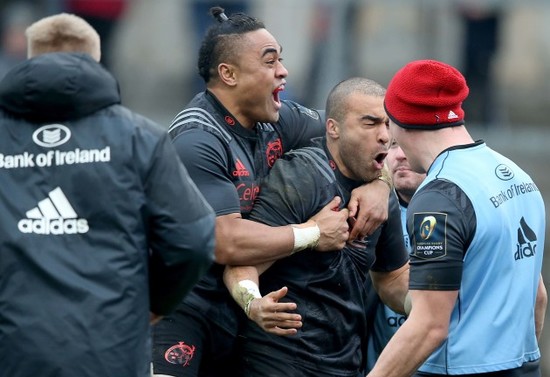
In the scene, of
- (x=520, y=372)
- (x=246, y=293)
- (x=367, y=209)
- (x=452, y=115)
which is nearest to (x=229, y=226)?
(x=246, y=293)

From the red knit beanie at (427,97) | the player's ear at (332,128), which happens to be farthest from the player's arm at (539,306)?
the player's ear at (332,128)

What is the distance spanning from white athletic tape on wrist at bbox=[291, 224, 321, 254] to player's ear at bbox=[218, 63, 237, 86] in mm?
836

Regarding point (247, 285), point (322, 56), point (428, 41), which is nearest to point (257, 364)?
point (247, 285)

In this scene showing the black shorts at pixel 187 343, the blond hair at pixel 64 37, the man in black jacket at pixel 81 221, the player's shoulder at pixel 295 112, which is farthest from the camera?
the player's shoulder at pixel 295 112

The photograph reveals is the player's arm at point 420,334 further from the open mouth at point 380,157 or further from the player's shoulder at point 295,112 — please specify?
the player's shoulder at point 295,112

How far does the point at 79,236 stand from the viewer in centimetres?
471

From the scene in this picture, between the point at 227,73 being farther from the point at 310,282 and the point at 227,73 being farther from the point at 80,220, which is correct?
the point at 80,220

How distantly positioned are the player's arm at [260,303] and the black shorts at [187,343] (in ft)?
0.94

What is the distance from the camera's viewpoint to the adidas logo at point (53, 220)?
15.5 feet

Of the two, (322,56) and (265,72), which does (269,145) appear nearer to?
(265,72)

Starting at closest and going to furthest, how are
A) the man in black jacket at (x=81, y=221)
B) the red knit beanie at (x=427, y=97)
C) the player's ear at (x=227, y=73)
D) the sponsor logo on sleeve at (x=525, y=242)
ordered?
the man in black jacket at (x=81, y=221)
the sponsor logo on sleeve at (x=525, y=242)
the red knit beanie at (x=427, y=97)
the player's ear at (x=227, y=73)

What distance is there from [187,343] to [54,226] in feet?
4.99

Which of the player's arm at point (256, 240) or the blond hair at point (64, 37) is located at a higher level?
the blond hair at point (64, 37)

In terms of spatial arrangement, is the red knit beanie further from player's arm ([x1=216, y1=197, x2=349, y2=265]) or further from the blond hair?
the blond hair
